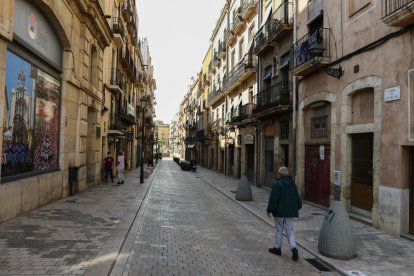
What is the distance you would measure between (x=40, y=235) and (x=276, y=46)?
1367 centimetres

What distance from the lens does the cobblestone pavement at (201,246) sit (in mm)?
5523

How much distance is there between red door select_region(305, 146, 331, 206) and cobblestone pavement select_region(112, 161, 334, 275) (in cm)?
303

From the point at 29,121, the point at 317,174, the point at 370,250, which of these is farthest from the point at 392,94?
the point at 29,121

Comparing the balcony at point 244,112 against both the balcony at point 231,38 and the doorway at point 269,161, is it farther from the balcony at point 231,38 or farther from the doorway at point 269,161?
the balcony at point 231,38

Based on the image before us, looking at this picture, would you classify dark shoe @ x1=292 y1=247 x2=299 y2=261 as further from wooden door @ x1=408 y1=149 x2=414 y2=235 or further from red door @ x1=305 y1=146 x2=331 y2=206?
red door @ x1=305 y1=146 x2=331 y2=206

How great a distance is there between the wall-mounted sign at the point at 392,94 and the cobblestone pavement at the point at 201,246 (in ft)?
13.6

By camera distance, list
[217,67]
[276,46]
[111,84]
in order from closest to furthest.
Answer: [276,46], [111,84], [217,67]

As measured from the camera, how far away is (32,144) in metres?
9.64

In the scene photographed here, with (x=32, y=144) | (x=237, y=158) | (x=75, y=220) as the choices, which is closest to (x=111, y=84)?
(x=237, y=158)

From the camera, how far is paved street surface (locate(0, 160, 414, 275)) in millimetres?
5426

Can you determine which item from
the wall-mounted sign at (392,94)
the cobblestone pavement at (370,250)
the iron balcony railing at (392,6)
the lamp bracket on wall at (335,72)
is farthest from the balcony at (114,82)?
the wall-mounted sign at (392,94)

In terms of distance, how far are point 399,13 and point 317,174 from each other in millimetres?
6469

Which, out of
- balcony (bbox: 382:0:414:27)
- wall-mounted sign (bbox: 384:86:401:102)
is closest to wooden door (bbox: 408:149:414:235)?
wall-mounted sign (bbox: 384:86:401:102)

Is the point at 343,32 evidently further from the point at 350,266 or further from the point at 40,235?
the point at 40,235
